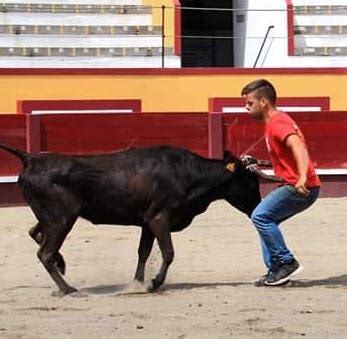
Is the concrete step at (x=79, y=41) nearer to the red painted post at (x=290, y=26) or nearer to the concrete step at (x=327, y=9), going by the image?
the red painted post at (x=290, y=26)

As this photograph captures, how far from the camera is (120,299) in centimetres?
523

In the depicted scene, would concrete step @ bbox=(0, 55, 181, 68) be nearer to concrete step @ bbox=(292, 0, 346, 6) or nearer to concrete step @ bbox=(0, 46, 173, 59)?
concrete step @ bbox=(0, 46, 173, 59)

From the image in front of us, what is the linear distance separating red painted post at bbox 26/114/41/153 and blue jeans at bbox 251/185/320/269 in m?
6.09

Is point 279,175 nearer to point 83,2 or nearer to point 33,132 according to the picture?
point 33,132

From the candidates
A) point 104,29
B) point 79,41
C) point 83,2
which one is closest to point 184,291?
point 79,41

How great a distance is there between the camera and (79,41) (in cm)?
1555

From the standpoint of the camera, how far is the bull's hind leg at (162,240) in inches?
212

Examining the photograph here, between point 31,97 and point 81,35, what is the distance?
286 centimetres

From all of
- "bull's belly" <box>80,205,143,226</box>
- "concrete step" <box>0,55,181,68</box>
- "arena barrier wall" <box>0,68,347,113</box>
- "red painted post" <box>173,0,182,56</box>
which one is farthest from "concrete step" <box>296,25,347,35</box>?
"bull's belly" <box>80,205,143,226</box>

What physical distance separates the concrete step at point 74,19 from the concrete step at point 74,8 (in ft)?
0.23

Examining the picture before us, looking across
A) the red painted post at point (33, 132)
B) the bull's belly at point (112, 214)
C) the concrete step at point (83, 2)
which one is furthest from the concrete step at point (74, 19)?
the bull's belly at point (112, 214)

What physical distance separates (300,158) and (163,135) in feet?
21.2

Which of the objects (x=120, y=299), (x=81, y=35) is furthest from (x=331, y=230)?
(x=81, y=35)

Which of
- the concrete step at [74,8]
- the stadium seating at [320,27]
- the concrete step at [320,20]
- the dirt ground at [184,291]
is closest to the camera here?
the dirt ground at [184,291]
